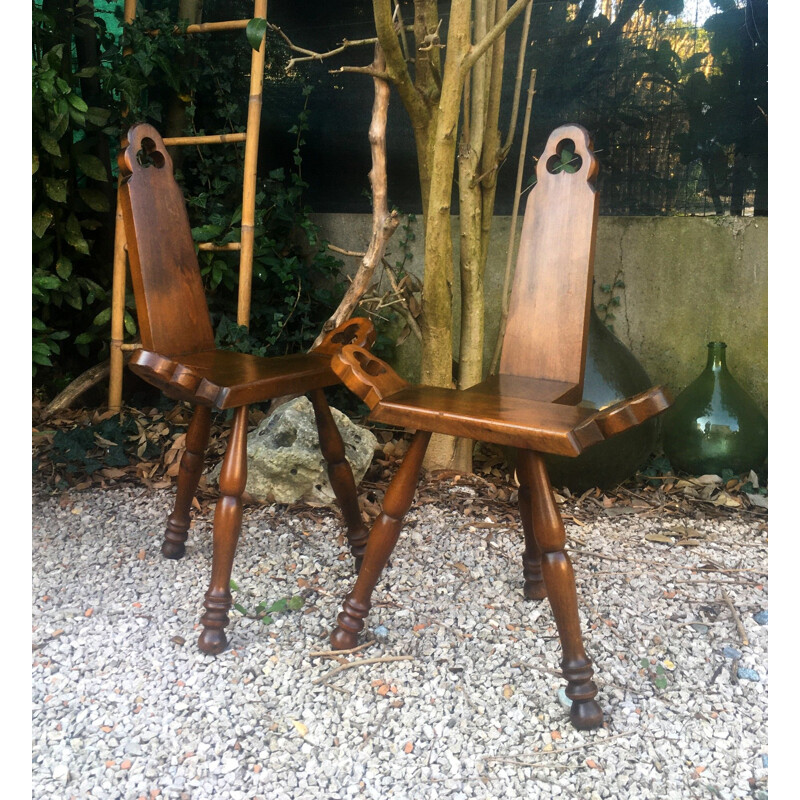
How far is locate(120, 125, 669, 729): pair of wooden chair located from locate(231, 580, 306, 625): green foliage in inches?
7.8

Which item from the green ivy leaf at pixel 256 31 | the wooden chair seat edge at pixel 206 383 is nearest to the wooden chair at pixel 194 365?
the wooden chair seat edge at pixel 206 383

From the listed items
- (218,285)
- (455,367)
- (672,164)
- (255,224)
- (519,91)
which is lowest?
(455,367)

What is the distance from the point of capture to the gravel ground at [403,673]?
1690 millimetres

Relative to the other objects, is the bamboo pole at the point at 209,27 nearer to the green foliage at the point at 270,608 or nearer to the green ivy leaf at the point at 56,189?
the green ivy leaf at the point at 56,189

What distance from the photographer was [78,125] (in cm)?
381

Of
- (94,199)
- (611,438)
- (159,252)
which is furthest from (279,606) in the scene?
(94,199)

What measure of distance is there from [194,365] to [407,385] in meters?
0.63

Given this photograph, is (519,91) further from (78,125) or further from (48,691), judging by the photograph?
(48,691)

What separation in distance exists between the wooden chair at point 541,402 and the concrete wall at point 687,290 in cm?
131

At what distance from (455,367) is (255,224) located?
47.9 inches

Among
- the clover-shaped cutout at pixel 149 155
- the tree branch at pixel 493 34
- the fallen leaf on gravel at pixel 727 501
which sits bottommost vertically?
the fallen leaf on gravel at pixel 727 501

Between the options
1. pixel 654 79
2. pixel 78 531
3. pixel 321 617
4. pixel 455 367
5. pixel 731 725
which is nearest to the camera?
pixel 731 725

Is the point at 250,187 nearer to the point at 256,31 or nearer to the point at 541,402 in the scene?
the point at 256,31

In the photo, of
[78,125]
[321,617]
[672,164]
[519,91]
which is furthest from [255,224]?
[321,617]
